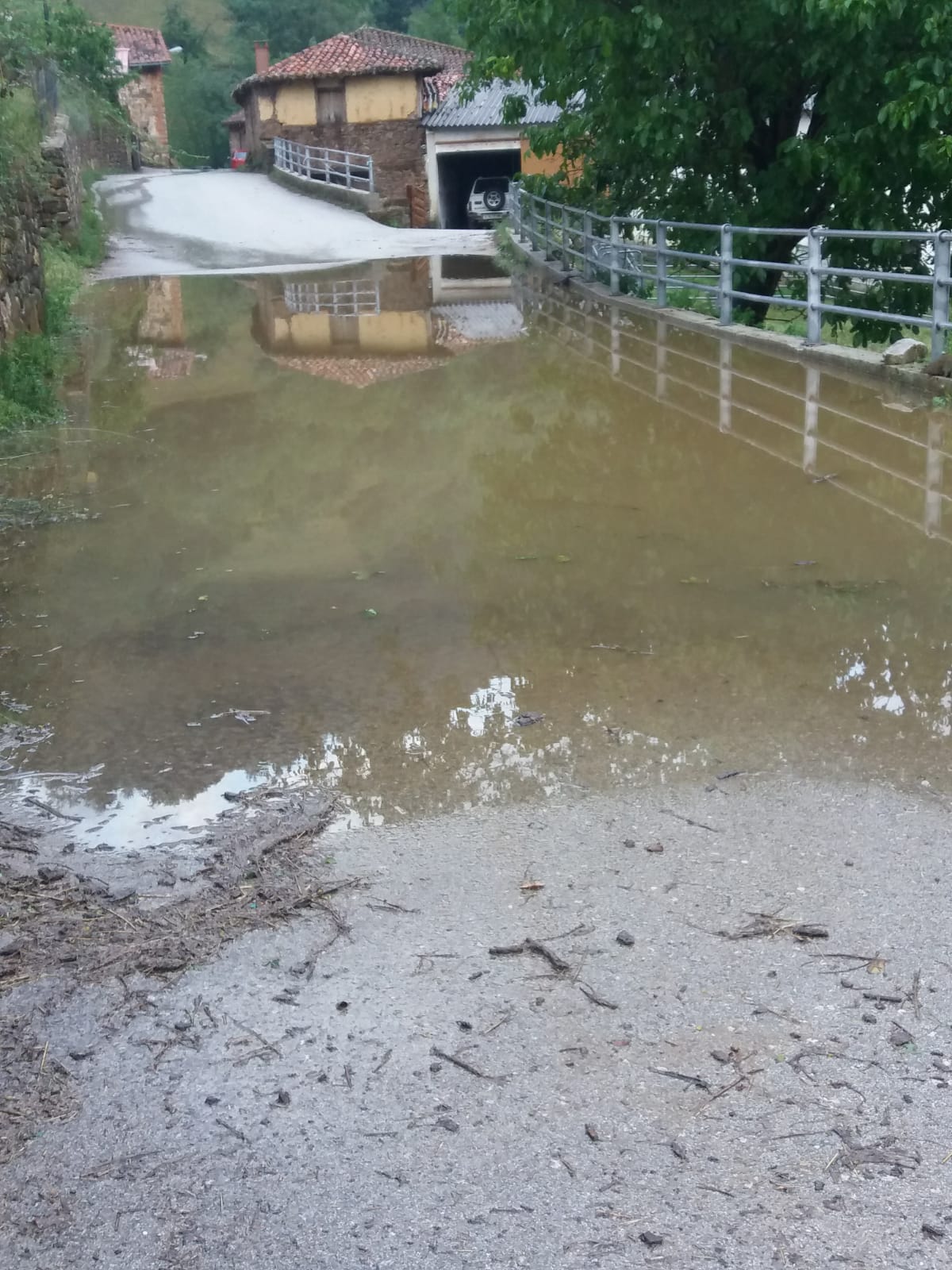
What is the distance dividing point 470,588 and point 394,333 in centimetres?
974

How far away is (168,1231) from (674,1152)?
988 millimetres

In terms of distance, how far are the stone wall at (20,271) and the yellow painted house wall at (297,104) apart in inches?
1489

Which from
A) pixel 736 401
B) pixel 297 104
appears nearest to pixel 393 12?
pixel 297 104

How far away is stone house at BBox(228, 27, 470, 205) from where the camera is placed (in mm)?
48500

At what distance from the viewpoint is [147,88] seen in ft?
217

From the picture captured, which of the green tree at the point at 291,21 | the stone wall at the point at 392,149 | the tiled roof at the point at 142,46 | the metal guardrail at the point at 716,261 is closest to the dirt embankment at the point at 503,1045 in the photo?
the metal guardrail at the point at 716,261

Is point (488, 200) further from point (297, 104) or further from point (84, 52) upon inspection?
point (84, 52)

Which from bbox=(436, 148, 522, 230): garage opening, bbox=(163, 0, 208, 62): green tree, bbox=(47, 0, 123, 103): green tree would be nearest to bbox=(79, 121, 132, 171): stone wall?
bbox=(47, 0, 123, 103): green tree

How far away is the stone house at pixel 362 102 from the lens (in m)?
48.5

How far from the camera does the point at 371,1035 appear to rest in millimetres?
3191

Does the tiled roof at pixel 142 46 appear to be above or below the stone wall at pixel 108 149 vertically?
above

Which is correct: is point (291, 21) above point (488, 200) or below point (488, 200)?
above

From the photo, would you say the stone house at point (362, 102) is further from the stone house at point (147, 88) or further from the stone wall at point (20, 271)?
the stone wall at point (20, 271)

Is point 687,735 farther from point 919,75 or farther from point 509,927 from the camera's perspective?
point 919,75
